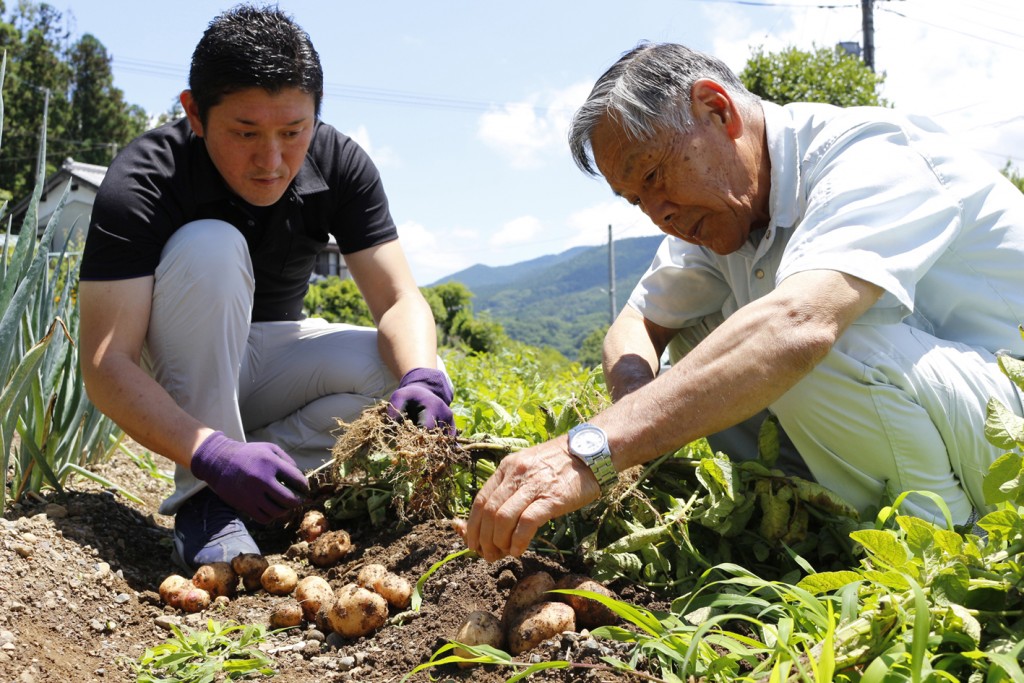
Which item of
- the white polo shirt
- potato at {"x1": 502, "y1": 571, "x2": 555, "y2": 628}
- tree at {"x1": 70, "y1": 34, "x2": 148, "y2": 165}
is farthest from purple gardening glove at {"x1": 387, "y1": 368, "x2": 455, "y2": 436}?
tree at {"x1": 70, "y1": 34, "x2": 148, "y2": 165}

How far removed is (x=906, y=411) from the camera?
174 cm

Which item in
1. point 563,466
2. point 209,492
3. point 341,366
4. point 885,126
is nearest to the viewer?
point 563,466

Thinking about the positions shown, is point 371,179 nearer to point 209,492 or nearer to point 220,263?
point 220,263

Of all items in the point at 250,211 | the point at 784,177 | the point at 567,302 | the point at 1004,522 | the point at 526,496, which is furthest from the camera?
the point at 567,302

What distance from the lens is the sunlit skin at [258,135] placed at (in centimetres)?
225

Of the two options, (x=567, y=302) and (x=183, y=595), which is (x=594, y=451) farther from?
(x=567, y=302)

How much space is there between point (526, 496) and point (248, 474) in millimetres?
905

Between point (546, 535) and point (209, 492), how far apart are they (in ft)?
3.16

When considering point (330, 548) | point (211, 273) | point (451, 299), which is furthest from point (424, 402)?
point (451, 299)

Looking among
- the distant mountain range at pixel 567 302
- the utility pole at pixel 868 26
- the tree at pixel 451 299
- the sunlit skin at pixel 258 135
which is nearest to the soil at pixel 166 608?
the sunlit skin at pixel 258 135

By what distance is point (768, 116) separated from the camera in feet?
6.71

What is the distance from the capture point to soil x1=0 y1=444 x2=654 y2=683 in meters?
1.58

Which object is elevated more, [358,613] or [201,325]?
[201,325]

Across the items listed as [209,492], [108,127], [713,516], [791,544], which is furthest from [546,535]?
[108,127]
